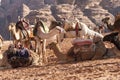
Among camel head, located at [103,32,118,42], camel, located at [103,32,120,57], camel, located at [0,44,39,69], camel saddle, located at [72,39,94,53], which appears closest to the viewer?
camel saddle, located at [72,39,94,53]

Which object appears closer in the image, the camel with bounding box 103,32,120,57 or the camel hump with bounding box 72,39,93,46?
the camel hump with bounding box 72,39,93,46

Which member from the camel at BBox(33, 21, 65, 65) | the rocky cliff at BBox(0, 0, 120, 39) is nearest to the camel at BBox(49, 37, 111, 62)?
the camel at BBox(33, 21, 65, 65)

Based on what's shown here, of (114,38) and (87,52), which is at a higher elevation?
(114,38)

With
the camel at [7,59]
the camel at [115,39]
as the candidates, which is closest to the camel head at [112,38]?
the camel at [115,39]

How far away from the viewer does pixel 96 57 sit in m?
14.8

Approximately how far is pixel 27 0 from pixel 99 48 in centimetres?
9335

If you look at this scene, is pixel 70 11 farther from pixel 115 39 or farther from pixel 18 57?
pixel 18 57

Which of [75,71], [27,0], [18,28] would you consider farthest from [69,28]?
[27,0]

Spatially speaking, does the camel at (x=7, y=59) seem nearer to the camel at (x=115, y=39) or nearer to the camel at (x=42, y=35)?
the camel at (x=42, y=35)

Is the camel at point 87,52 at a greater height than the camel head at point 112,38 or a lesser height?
lesser

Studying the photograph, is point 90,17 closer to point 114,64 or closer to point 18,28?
point 18,28

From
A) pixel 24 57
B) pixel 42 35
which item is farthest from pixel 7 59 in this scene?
pixel 42 35

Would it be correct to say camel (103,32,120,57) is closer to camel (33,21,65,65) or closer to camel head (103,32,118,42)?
camel head (103,32,118,42)

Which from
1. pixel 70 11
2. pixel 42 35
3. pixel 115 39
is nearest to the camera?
pixel 115 39
